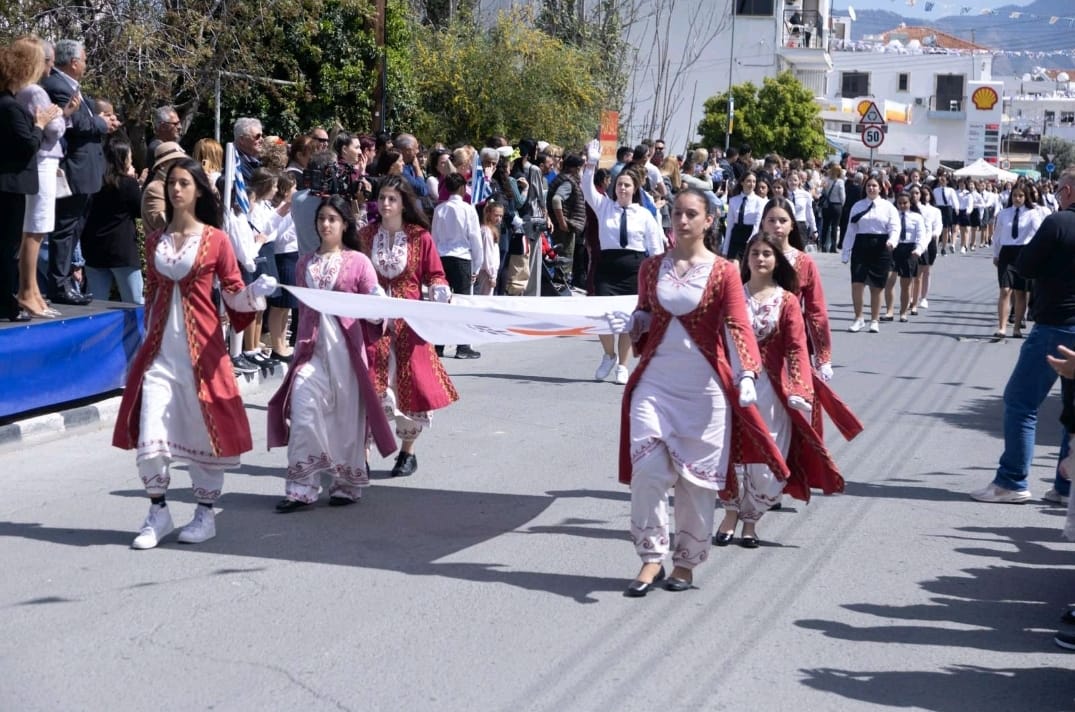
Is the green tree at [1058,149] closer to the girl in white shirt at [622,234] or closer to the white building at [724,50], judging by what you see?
the white building at [724,50]

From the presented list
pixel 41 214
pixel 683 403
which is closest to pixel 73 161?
pixel 41 214

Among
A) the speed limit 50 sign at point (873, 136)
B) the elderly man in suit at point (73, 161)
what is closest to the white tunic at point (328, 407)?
the elderly man in suit at point (73, 161)

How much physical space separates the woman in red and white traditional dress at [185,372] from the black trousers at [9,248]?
3042mm

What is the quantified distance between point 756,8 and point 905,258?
3529 centimetres

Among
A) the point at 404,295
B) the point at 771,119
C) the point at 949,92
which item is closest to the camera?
the point at 404,295

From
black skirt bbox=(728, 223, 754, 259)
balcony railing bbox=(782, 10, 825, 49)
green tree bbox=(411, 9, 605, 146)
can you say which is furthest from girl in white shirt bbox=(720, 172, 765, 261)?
balcony railing bbox=(782, 10, 825, 49)

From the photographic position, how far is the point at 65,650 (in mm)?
5426

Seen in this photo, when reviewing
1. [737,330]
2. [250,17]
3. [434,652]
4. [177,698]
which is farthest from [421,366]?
[250,17]

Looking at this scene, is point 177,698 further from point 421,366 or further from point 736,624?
point 421,366

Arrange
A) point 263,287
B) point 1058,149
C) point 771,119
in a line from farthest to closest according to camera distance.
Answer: point 1058,149
point 771,119
point 263,287

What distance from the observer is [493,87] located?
27.1 metres

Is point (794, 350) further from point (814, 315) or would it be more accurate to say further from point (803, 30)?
point (803, 30)

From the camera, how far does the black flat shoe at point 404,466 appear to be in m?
8.79

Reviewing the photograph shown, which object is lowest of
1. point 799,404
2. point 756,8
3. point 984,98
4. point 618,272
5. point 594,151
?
point 799,404
